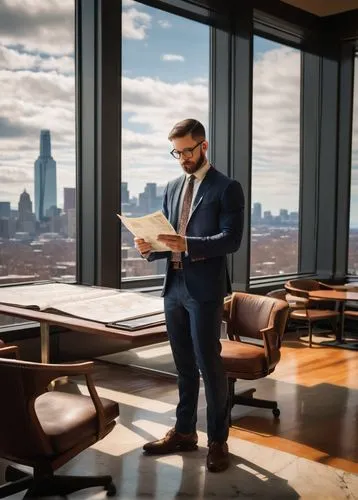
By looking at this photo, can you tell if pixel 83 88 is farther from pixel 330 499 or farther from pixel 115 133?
pixel 330 499

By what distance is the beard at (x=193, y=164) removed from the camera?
3.33 metres

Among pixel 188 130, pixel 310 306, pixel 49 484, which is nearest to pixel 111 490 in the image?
pixel 49 484

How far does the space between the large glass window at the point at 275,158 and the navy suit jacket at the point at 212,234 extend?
4.52 meters

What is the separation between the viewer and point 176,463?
3473 millimetres

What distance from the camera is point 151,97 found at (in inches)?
264

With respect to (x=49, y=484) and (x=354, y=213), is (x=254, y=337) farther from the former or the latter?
(x=354, y=213)

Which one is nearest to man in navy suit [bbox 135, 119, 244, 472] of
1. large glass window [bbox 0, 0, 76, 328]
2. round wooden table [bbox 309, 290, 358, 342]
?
large glass window [bbox 0, 0, 76, 328]

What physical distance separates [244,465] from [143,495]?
0.68 m

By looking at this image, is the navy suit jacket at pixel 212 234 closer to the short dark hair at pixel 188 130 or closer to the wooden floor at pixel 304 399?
the short dark hair at pixel 188 130

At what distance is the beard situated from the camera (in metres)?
3.33

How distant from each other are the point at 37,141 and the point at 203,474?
11.8 ft

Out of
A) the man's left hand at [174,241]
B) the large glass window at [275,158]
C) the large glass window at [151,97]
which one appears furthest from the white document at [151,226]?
the large glass window at [275,158]

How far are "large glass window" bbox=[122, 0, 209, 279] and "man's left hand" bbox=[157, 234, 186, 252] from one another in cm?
330

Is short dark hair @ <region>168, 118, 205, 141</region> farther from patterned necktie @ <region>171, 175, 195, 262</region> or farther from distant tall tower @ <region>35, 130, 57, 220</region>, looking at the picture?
distant tall tower @ <region>35, 130, 57, 220</region>
